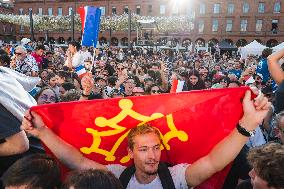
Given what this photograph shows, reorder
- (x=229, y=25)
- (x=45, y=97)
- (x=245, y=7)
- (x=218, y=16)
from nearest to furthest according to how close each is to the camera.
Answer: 1. (x=45, y=97)
2. (x=245, y=7)
3. (x=218, y=16)
4. (x=229, y=25)

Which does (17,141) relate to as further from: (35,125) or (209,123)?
(209,123)

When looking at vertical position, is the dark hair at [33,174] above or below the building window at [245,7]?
below

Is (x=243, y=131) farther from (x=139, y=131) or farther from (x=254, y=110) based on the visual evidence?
(x=139, y=131)

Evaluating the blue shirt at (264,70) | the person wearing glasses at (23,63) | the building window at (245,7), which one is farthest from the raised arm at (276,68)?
the building window at (245,7)

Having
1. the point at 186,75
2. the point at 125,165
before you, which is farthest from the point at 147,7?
the point at 125,165

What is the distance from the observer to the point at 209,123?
2.55 metres

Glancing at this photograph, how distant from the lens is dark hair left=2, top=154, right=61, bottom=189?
196 cm

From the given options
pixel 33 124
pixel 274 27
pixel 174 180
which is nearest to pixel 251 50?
pixel 174 180

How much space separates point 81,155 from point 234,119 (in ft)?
3.75

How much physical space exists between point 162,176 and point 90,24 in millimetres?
4820

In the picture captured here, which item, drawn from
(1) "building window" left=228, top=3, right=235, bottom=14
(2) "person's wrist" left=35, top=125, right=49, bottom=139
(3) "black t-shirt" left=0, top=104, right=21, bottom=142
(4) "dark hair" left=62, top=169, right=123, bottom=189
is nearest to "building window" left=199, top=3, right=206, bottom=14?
(1) "building window" left=228, top=3, right=235, bottom=14

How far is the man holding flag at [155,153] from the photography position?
2.30m

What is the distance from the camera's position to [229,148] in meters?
2.34

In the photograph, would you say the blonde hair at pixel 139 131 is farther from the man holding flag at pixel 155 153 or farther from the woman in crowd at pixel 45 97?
the woman in crowd at pixel 45 97
